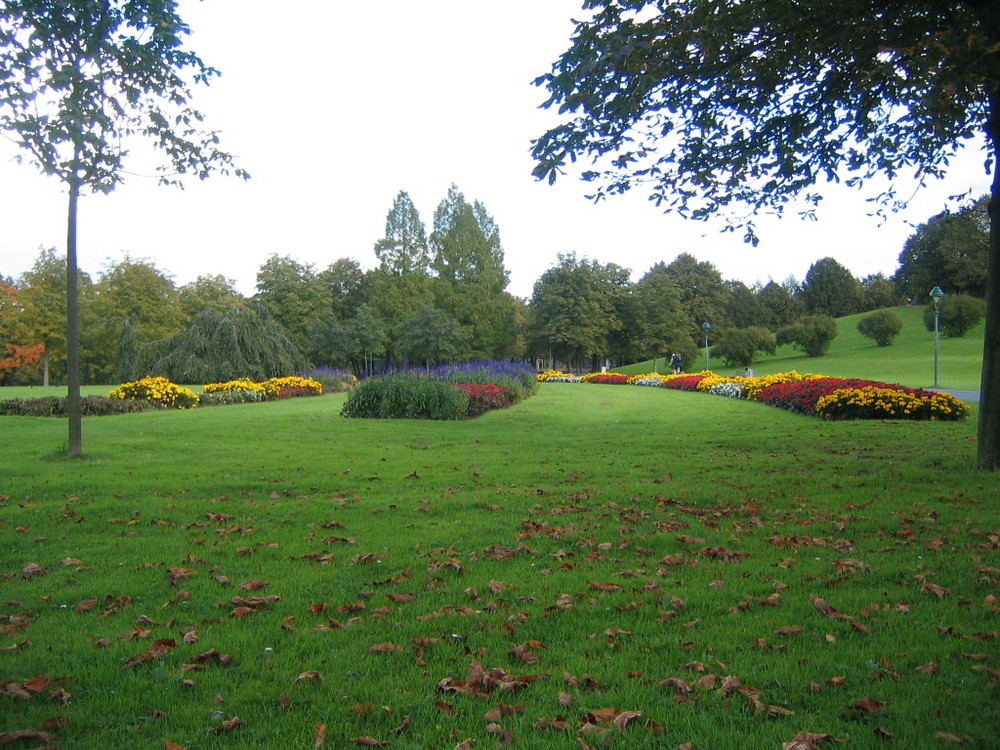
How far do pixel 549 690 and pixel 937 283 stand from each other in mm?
58183

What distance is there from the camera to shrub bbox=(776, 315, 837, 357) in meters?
47.4

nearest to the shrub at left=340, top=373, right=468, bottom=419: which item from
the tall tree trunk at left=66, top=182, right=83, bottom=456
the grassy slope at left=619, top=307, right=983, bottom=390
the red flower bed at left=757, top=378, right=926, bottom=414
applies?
the red flower bed at left=757, top=378, right=926, bottom=414

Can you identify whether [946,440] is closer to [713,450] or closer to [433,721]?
[713,450]

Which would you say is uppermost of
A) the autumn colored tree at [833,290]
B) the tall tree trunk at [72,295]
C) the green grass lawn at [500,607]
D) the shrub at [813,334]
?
the autumn colored tree at [833,290]

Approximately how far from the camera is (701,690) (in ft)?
9.62

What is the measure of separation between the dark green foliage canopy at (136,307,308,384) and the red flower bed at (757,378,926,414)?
20.5 m

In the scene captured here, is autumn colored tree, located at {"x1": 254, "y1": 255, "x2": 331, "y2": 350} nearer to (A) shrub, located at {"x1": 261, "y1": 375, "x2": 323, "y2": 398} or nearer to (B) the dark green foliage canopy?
(B) the dark green foliage canopy

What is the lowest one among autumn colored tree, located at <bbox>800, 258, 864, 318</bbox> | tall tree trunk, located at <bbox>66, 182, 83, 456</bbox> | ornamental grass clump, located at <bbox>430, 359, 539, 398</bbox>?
ornamental grass clump, located at <bbox>430, 359, 539, 398</bbox>

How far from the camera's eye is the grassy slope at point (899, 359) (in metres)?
32.1

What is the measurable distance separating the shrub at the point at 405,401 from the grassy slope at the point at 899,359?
1912 centimetres

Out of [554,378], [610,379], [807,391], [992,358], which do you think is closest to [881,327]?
[610,379]

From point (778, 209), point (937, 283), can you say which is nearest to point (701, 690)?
point (778, 209)

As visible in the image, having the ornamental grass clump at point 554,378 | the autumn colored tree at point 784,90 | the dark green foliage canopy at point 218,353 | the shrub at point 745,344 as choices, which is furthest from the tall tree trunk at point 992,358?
the shrub at point 745,344

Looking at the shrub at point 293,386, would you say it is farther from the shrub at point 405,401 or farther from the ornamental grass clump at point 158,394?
the shrub at point 405,401
